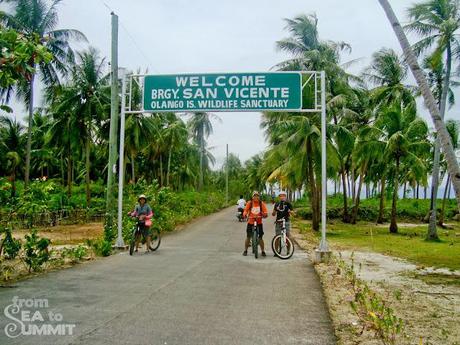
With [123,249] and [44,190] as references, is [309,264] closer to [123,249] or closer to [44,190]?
[123,249]

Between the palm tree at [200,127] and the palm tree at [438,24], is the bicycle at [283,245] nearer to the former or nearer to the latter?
the palm tree at [438,24]

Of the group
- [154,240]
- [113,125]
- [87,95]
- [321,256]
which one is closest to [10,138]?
[87,95]

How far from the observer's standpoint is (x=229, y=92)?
1223 centimetres

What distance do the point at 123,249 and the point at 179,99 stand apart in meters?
4.61

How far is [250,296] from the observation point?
24.3 feet

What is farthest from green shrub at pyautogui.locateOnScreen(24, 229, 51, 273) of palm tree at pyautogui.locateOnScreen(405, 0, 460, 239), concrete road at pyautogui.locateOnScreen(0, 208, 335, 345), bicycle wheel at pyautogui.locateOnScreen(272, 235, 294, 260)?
palm tree at pyautogui.locateOnScreen(405, 0, 460, 239)

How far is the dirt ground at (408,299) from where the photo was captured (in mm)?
5513

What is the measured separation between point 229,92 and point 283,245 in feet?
14.2

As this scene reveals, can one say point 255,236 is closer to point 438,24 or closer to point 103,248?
point 103,248

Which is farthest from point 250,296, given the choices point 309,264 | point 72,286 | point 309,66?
point 309,66

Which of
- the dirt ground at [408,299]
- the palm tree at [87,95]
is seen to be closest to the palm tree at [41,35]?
the palm tree at [87,95]

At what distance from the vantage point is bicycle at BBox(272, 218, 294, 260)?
12.0m

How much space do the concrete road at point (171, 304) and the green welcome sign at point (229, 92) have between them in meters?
4.20

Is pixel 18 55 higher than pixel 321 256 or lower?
higher
